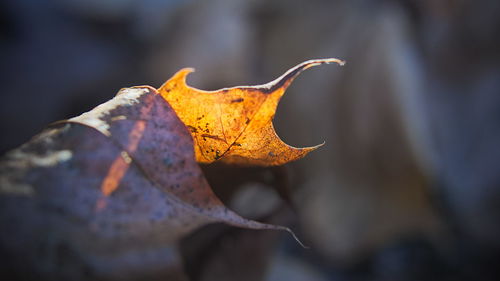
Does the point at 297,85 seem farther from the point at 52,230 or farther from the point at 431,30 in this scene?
the point at 52,230

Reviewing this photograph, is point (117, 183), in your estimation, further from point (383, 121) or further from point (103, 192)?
point (383, 121)

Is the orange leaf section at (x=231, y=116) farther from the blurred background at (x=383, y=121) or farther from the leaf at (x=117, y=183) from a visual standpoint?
the blurred background at (x=383, y=121)

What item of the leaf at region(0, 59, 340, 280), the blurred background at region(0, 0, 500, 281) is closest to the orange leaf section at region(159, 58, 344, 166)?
the leaf at region(0, 59, 340, 280)

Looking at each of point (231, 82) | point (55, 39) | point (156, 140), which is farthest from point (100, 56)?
point (156, 140)

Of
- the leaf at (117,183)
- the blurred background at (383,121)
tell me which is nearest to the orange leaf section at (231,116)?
Answer: the leaf at (117,183)

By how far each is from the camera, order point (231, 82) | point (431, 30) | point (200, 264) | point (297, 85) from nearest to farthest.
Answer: point (200, 264) < point (431, 30) < point (297, 85) < point (231, 82)

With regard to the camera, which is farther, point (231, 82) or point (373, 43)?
point (231, 82)

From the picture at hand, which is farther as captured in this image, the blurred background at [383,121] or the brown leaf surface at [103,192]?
the blurred background at [383,121]

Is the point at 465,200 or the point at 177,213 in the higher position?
the point at 177,213

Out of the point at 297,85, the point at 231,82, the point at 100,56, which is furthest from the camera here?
the point at 100,56
